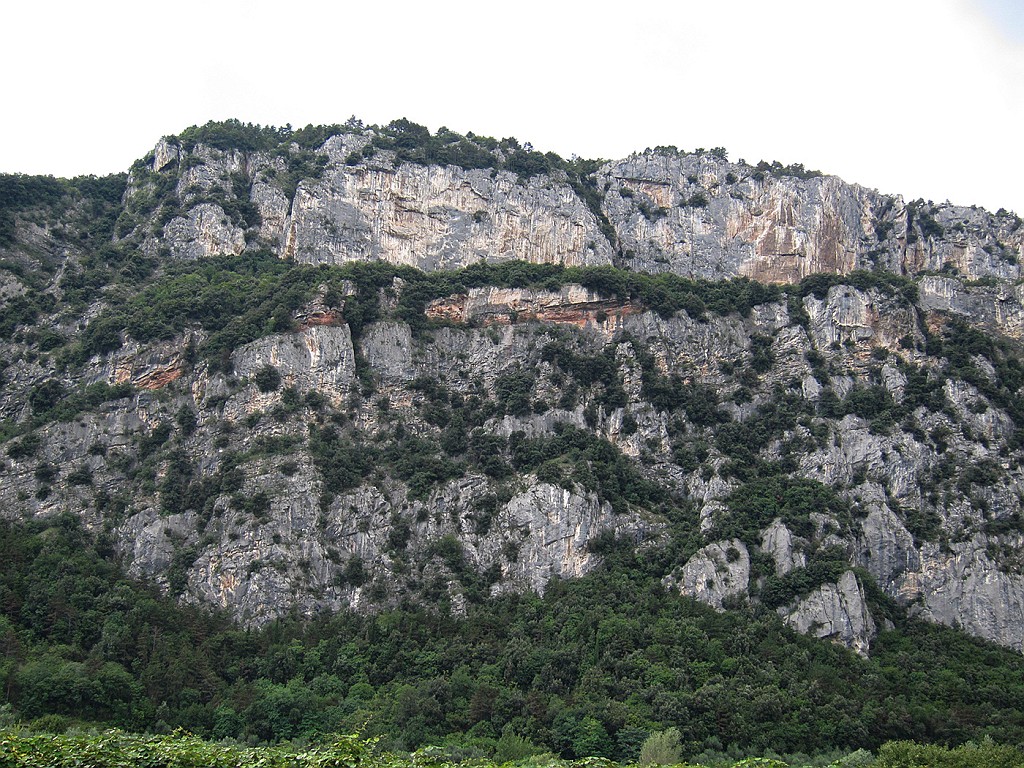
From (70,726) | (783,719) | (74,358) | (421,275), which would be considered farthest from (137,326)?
(783,719)

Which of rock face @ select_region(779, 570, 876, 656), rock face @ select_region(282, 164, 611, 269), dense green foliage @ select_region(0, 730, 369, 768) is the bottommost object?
rock face @ select_region(779, 570, 876, 656)

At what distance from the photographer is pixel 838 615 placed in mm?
70250

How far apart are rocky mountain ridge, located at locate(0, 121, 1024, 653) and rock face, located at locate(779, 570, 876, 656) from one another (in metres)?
0.18

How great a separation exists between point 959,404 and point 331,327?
5240cm

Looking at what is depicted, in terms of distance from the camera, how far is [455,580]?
76.5m

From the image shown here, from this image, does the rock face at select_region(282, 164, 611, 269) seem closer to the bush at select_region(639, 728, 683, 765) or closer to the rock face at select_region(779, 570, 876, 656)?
the rock face at select_region(779, 570, 876, 656)

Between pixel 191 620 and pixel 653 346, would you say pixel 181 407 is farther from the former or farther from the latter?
pixel 653 346

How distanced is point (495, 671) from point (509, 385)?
29.4 meters

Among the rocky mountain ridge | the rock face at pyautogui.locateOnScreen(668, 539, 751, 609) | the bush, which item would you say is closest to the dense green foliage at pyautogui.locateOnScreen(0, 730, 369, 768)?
the bush

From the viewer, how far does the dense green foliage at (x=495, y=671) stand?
60062 mm

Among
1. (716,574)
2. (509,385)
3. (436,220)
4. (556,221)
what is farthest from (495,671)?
(436,220)

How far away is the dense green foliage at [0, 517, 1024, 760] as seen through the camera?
60.1 metres

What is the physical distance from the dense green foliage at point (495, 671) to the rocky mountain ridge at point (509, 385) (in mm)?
3082

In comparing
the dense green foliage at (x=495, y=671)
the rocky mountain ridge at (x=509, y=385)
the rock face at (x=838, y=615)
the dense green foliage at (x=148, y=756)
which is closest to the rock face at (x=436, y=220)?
the rocky mountain ridge at (x=509, y=385)
